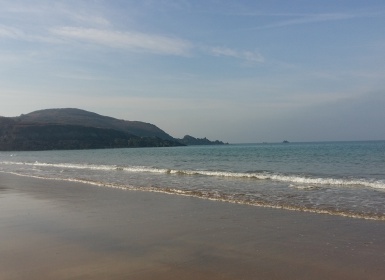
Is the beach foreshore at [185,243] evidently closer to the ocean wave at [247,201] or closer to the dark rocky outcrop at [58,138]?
the ocean wave at [247,201]

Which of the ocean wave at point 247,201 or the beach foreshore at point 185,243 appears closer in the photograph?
the beach foreshore at point 185,243

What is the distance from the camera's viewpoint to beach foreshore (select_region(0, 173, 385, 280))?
22.7ft

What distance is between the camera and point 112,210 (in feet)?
44.2

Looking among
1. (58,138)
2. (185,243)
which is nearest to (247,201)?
(185,243)

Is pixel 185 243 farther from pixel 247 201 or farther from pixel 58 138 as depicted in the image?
pixel 58 138

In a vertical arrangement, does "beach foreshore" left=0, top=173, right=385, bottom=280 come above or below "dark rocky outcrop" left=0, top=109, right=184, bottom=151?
below

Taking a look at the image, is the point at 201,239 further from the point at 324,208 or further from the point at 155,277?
the point at 324,208

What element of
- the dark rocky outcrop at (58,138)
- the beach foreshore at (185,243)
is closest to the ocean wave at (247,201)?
the beach foreshore at (185,243)

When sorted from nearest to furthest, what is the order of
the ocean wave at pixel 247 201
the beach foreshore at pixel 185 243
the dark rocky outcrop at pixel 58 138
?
the beach foreshore at pixel 185 243 → the ocean wave at pixel 247 201 → the dark rocky outcrop at pixel 58 138

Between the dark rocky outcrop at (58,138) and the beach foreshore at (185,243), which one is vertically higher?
the dark rocky outcrop at (58,138)

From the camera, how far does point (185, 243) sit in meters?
8.80

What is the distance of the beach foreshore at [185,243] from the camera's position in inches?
272

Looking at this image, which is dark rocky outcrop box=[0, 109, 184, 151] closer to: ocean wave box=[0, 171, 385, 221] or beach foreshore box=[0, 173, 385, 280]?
ocean wave box=[0, 171, 385, 221]

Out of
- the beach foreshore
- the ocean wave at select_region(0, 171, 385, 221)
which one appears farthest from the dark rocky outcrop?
the beach foreshore
